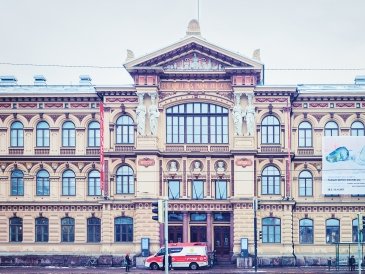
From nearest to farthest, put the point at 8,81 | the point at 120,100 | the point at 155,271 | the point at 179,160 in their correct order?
the point at 155,271
the point at 179,160
the point at 120,100
the point at 8,81

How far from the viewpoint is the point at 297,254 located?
2488 inches

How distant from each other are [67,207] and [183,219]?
1034 centimetres

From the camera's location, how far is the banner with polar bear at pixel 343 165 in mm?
62688

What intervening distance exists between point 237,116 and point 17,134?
19.5m

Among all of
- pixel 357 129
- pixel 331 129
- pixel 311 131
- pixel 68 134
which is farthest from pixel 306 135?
pixel 68 134

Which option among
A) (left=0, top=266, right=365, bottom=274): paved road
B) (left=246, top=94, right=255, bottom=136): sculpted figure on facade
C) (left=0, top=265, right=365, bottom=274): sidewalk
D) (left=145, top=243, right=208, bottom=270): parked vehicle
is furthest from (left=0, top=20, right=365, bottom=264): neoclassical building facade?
(left=145, top=243, right=208, bottom=270): parked vehicle

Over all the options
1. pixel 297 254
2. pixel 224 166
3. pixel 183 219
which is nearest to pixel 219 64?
pixel 224 166

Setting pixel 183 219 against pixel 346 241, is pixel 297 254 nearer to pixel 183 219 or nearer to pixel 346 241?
pixel 346 241

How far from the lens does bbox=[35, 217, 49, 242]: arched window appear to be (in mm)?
64500

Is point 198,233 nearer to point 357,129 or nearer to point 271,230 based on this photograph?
point 271,230

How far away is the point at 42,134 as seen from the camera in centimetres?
6494

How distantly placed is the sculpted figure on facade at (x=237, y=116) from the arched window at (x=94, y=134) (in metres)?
12.1

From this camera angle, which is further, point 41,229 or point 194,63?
point 41,229

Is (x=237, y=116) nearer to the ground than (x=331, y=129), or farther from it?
farther from it
